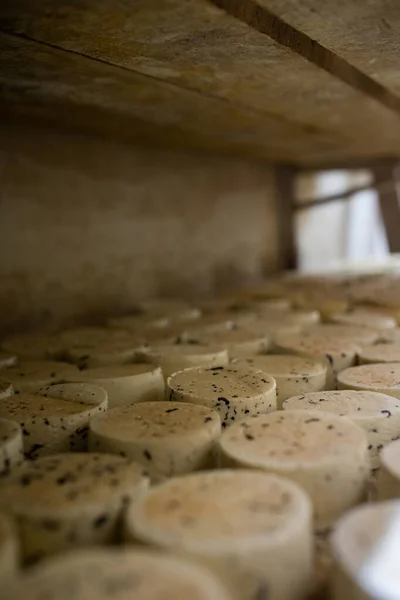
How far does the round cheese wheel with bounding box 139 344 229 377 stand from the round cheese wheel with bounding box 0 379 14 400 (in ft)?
1.69

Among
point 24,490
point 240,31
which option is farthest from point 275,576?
point 240,31

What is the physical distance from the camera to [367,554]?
916 mm

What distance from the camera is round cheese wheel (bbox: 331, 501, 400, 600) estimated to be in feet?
2.81

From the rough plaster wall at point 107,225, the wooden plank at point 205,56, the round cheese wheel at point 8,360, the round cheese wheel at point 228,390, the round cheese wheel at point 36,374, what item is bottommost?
the round cheese wheel at point 228,390

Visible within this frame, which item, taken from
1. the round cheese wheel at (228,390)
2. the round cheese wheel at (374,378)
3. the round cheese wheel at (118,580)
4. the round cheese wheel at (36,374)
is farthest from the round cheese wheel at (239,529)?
the round cheese wheel at (36,374)

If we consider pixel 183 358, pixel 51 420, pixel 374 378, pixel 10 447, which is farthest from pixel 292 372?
pixel 10 447

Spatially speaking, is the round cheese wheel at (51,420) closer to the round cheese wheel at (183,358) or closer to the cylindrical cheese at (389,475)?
the round cheese wheel at (183,358)

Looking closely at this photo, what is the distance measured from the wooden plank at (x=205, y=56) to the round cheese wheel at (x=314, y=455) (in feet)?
3.23

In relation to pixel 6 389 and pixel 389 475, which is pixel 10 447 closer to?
pixel 6 389

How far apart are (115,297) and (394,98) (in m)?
1.86

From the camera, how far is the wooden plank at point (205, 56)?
1.38 meters

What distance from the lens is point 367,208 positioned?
28.2 feet

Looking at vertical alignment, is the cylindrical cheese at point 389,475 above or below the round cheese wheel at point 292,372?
below

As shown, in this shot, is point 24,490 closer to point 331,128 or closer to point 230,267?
point 331,128
